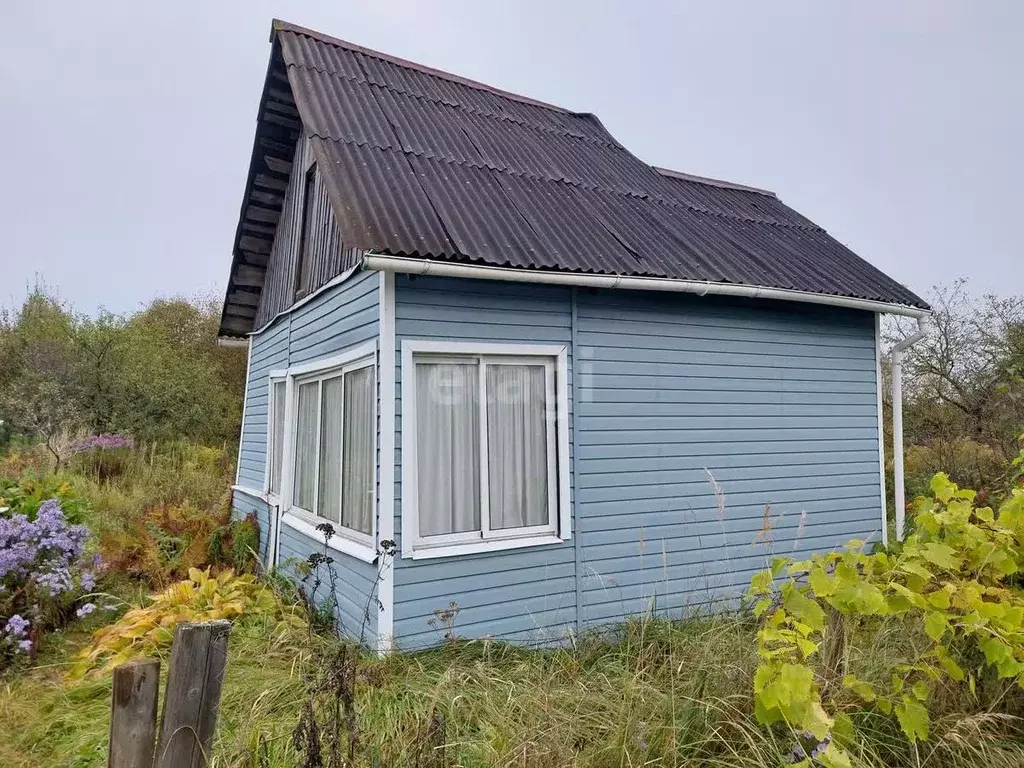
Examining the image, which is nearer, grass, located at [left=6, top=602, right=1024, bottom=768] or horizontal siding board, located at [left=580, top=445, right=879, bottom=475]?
grass, located at [left=6, top=602, right=1024, bottom=768]

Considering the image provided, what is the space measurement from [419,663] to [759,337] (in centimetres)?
435

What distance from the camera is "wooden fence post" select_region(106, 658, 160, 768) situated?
1.99 meters

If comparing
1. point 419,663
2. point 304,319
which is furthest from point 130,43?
point 419,663

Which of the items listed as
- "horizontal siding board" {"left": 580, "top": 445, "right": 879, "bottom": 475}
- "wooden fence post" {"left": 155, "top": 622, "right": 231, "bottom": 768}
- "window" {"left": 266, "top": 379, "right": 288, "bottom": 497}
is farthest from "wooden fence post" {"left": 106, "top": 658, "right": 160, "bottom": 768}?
"window" {"left": 266, "top": 379, "right": 288, "bottom": 497}

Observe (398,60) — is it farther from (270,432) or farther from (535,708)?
(535,708)

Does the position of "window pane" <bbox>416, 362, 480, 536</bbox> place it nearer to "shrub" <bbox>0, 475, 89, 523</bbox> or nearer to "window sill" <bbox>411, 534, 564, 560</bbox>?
"window sill" <bbox>411, 534, 564, 560</bbox>

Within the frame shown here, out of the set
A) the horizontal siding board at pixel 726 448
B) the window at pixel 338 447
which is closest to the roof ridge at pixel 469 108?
the window at pixel 338 447

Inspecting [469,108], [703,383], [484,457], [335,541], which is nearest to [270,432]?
[335,541]

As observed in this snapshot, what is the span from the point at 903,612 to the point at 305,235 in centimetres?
623

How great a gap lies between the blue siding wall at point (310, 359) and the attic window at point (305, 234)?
269 mm

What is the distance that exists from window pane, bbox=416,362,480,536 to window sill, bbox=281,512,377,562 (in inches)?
16.8

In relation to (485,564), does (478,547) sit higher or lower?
higher

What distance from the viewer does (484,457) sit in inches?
195

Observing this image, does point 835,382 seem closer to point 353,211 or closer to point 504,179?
point 504,179
